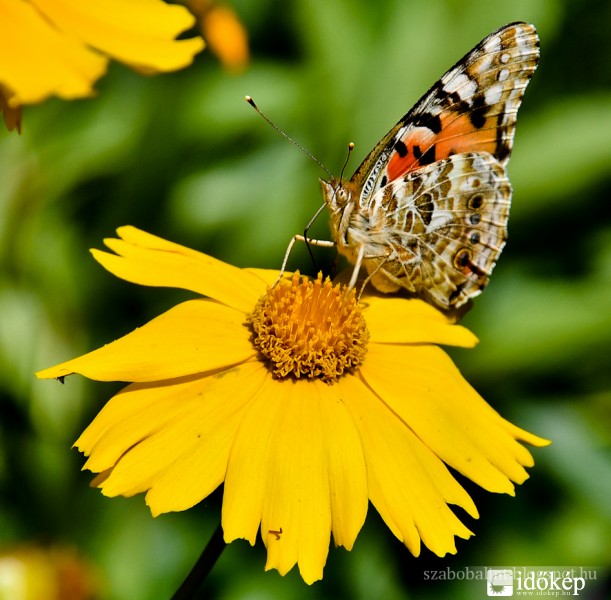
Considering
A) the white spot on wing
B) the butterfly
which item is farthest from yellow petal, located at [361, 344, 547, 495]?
the white spot on wing

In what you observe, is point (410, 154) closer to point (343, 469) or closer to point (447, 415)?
point (447, 415)

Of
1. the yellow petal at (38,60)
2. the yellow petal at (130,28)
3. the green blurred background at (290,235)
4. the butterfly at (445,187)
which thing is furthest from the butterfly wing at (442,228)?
the yellow petal at (38,60)

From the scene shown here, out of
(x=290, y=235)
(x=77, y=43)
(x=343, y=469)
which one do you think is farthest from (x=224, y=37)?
(x=343, y=469)

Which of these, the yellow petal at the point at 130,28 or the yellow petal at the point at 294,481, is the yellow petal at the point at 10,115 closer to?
the yellow petal at the point at 130,28

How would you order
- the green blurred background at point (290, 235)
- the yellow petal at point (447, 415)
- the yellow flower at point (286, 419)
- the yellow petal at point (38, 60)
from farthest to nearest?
the green blurred background at point (290, 235), the yellow petal at point (447, 415), the yellow flower at point (286, 419), the yellow petal at point (38, 60)

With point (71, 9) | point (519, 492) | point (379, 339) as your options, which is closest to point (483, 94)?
point (379, 339)
